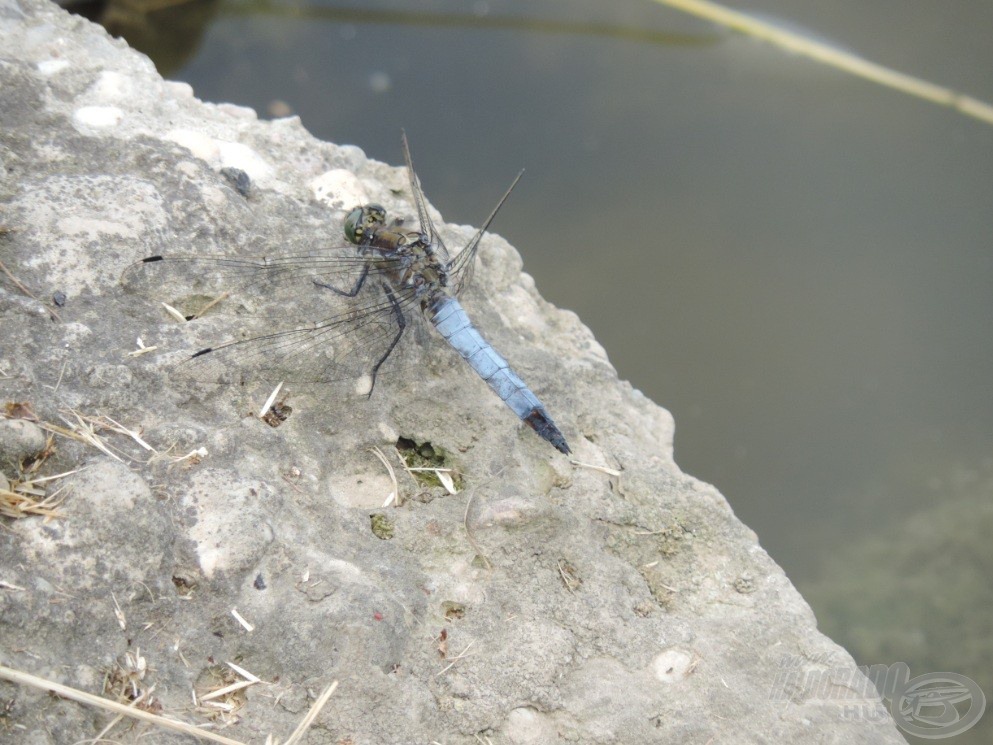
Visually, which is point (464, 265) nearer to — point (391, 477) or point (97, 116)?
point (391, 477)

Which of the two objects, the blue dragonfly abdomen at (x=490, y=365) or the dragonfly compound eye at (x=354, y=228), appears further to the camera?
the dragonfly compound eye at (x=354, y=228)

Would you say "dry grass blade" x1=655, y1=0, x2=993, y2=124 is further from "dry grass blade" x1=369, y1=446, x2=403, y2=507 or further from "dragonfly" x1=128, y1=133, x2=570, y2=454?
"dry grass blade" x1=369, y1=446, x2=403, y2=507

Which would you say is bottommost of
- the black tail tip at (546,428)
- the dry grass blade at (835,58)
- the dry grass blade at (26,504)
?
the dry grass blade at (26,504)

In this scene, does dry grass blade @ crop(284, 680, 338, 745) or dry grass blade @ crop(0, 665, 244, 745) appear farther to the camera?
dry grass blade @ crop(284, 680, 338, 745)

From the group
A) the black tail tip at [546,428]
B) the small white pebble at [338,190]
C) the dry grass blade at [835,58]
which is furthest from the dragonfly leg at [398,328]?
the dry grass blade at [835,58]

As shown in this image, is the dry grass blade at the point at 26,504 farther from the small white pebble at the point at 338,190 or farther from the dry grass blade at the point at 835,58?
the dry grass blade at the point at 835,58

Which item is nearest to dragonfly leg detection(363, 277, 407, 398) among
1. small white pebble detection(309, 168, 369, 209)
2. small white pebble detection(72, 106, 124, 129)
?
small white pebble detection(309, 168, 369, 209)

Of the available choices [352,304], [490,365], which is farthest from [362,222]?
[490,365]
